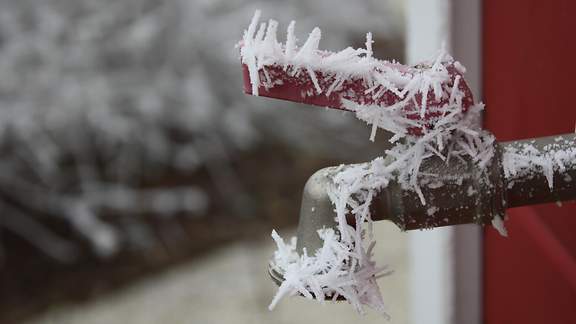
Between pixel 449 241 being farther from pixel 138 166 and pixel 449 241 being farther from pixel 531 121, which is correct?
pixel 138 166

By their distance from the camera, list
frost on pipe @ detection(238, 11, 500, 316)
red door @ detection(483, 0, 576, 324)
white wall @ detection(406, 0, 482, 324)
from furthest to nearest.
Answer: white wall @ detection(406, 0, 482, 324)
red door @ detection(483, 0, 576, 324)
frost on pipe @ detection(238, 11, 500, 316)

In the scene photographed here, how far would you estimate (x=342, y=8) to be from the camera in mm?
2035

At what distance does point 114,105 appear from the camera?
1819 millimetres

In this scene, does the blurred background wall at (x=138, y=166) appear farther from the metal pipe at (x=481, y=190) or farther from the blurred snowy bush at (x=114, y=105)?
the metal pipe at (x=481, y=190)

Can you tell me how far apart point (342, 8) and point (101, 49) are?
67 centimetres

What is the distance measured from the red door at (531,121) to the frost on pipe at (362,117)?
0.61 feet

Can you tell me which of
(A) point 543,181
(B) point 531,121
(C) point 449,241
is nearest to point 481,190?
(A) point 543,181

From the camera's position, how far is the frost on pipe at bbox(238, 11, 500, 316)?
37 cm

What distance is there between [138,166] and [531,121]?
1.42m

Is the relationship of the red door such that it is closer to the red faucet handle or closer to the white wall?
the white wall

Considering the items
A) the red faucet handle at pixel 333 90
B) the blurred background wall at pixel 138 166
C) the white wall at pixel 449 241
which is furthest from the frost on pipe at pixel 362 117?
the blurred background wall at pixel 138 166

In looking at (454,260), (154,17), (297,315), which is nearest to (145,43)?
(154,17)

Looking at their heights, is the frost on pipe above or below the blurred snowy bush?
below

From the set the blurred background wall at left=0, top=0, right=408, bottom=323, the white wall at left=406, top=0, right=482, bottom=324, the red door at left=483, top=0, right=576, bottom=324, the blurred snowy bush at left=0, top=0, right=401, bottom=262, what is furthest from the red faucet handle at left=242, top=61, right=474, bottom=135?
the blurred snowy bush at left=0, top=0, right=401, bottom=262
